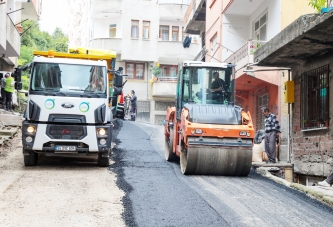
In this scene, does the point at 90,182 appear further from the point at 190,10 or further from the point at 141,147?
the point at 190,10

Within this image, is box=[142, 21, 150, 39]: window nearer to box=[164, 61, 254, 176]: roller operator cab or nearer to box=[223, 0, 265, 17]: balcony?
box=[223, 0, 265, 17]: balcony

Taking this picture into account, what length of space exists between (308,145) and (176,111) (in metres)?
3.66

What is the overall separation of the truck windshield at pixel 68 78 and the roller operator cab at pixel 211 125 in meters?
2.01

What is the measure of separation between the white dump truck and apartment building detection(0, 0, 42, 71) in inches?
262

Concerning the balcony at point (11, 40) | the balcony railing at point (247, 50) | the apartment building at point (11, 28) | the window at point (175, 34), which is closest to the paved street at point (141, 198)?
the balcony railing at point (247, 50)

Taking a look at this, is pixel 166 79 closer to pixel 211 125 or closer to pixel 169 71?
pixel 169 71

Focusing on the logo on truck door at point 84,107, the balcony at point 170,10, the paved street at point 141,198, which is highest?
the balcony at point 170,10

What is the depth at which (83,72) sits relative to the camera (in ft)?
37.6

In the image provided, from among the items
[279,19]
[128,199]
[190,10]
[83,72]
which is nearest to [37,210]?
[128,199]

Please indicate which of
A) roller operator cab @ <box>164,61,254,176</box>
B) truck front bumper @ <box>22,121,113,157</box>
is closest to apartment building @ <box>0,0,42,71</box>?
truck front bumper @ <box>22,121,113,157</box>

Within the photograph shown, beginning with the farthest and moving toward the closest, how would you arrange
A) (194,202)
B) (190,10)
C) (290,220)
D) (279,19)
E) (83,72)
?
(190,10)
(279,19)
(83,72)
(194,202)
(290,220)

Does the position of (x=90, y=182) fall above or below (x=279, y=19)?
below

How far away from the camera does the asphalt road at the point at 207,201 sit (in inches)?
263

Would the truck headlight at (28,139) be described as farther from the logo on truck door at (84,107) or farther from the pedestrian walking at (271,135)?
the pedestrian walking at (271,135)
